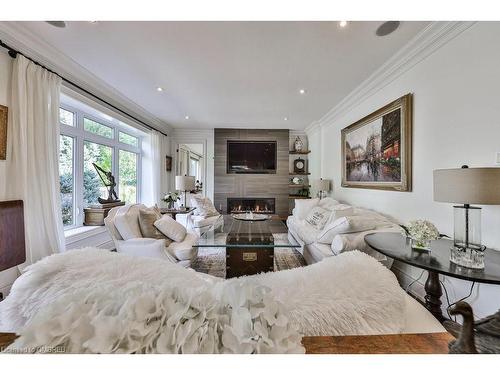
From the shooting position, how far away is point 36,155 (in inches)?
89.5

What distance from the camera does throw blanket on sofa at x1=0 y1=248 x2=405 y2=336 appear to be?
0.59m

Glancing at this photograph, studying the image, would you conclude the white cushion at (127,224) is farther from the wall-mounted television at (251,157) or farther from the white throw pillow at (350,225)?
the wall-mounted television at (251,157)

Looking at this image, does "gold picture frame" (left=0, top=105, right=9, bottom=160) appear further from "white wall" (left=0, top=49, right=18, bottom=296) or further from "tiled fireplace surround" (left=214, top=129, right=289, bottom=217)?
"tiled fireplace surround" (left=214, top=129, right=289, bottom=217)

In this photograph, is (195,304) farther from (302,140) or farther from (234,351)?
(302,140)

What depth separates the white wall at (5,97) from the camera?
2010 millimetres

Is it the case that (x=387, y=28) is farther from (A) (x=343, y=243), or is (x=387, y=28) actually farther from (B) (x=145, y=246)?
(B) (x=145, y=246)

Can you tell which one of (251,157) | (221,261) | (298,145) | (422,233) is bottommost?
(221,261)

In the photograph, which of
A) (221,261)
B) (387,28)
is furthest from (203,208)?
(387,28)

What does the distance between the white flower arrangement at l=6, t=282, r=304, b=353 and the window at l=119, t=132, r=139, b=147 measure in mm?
4801

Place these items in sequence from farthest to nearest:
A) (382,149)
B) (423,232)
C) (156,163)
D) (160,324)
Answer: (156,163) → (382,149) → (423,232) → (160,324)

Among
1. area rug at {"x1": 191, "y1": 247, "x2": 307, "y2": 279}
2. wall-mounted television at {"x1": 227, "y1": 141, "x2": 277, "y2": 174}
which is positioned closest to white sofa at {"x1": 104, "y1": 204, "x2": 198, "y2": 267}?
area rug at {"x1": 191, "y1": 247, "x2": 307, "y2": 279}

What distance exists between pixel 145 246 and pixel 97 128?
284 centimetres
